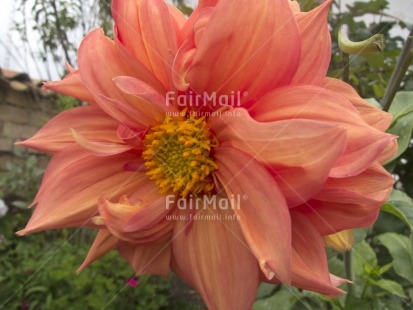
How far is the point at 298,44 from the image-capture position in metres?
0.48

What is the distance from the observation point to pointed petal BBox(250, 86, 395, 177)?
0.45m

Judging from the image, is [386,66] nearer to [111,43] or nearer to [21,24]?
[111,43]

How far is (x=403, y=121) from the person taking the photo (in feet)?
2.65

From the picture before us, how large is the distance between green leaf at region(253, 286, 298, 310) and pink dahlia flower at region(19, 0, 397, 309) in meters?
→ 0.43

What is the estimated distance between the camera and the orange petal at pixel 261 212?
1.41 feet

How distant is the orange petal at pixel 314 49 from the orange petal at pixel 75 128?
0.79 feet

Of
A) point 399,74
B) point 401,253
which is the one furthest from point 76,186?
point 401,253

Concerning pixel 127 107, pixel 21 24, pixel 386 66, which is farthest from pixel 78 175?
pixel 21 24

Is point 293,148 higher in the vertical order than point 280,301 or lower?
higher

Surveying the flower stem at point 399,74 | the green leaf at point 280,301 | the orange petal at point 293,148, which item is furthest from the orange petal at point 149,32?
the green leaf at point 280,301

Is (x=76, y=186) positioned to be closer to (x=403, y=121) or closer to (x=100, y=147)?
(x=100, y=147)

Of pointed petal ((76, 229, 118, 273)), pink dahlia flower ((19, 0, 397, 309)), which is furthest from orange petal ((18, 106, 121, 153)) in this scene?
pointed petal ((76, 229, 118, 273))

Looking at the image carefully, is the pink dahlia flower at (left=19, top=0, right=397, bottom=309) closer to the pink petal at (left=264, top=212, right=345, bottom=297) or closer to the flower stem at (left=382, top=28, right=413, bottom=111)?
the pink petal at (left=264, top=212, right=345, bottom=297)

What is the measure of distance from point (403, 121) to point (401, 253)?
302 millimetres
